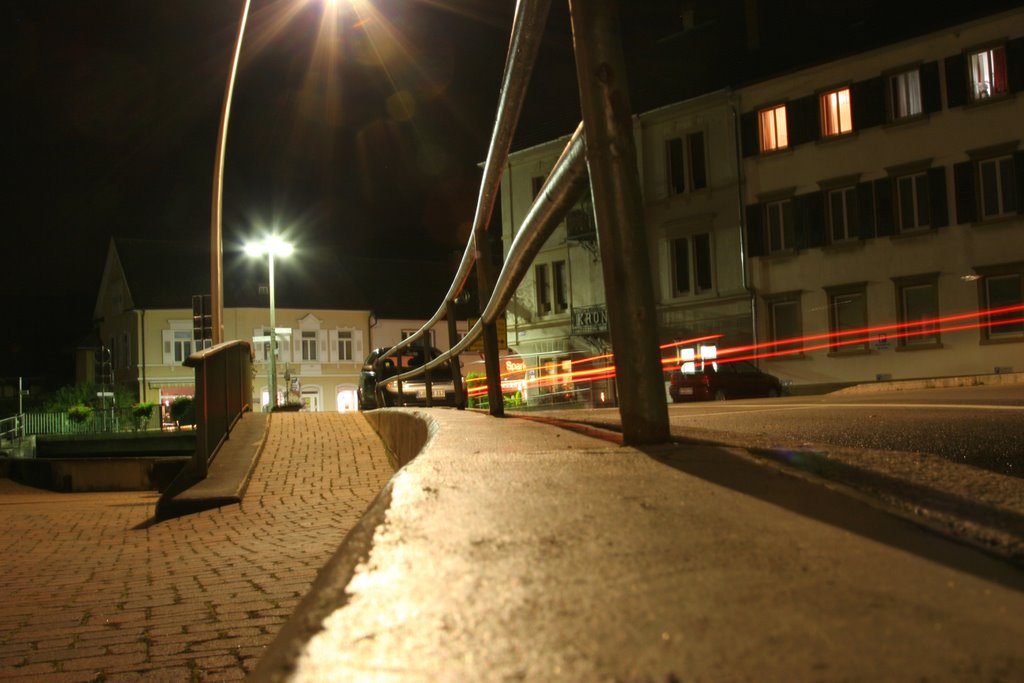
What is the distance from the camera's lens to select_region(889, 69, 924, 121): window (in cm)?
2644

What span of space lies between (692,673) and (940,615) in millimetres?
407

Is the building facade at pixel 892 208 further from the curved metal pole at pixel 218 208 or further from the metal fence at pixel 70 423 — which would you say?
the metal fence at pixel 70 423

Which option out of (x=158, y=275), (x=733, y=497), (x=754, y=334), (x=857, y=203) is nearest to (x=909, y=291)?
(x=857, y=203)

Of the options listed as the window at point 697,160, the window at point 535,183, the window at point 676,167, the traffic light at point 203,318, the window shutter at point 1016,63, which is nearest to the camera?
the traffic light at point 203,318

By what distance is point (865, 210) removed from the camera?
2755cm

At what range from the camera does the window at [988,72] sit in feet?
80.7

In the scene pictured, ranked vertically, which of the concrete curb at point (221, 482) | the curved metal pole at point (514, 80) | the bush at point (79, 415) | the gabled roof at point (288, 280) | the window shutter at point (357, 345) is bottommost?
the concrete curb at point (221, 482)

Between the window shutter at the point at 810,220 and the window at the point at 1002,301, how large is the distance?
4.94m

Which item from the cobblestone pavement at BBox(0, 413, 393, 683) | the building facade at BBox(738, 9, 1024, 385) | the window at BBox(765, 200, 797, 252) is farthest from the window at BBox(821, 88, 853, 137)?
the cobblestone pavement at BBox(0, 413, 393, 683)

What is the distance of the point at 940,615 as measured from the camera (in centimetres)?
129

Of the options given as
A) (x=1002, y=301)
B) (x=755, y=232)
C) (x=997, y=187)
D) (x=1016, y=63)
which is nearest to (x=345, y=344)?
(x=755, y=232)

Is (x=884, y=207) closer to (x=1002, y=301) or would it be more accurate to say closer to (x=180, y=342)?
(x=1002, y=301)

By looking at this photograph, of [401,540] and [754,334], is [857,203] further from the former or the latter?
[401,540]

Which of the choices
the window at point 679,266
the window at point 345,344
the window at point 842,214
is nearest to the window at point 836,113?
the window at point 842,214
